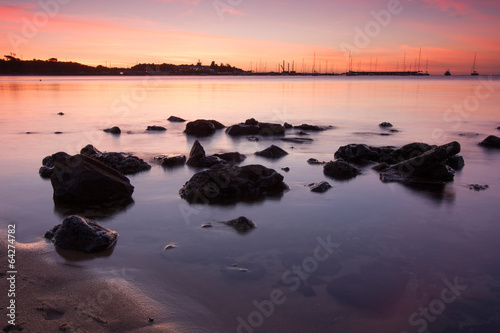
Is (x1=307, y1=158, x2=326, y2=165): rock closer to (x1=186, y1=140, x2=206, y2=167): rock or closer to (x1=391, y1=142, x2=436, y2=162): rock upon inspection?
(x1=391, y1=142, x2=436, y2=162): rock

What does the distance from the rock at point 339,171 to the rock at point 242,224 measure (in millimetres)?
4211

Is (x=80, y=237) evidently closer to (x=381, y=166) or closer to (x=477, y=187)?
(x=381, y=166)

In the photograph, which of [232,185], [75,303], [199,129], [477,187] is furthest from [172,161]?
[477,187]

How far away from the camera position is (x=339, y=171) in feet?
33.4

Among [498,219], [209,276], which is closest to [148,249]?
[209,276]

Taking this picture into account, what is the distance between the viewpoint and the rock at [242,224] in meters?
6.41

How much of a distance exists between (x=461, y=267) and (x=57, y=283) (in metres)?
5.45

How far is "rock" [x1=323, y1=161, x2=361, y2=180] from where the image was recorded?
397 inches

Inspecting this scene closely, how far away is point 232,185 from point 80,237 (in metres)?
3.58

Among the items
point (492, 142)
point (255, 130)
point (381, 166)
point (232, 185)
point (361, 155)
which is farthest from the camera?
point (255, 130)

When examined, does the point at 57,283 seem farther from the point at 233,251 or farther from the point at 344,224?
the point at 344,224

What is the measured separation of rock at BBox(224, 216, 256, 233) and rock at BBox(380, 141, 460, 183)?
4859 mm

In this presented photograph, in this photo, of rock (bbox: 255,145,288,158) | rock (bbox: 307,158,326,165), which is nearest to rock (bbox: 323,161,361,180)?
rock (bbox: 307,158,326,165)

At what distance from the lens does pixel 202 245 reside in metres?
5.80
